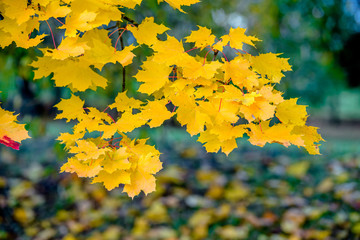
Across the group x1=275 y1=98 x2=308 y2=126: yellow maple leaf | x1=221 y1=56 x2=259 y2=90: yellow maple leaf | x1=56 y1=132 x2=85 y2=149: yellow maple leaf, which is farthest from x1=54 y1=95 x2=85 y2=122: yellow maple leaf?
x1=275 y1=98 x2=308 y2=126: yellow maple leaf

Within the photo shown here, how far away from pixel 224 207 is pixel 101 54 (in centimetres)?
243

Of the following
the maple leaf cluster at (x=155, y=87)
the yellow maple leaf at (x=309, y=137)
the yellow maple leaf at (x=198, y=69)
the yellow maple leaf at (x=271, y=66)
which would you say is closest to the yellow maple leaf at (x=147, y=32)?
the maple leaf cluster at (x=155, y=87)

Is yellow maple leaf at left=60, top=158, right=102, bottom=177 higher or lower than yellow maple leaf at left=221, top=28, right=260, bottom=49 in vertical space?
lower

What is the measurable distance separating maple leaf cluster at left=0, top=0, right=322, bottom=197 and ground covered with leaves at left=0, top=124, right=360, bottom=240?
1.67 metres

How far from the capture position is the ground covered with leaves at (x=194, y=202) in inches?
109

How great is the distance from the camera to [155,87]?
0.86 m

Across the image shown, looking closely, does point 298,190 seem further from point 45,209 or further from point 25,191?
point 25,191

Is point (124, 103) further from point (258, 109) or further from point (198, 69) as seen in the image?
point (258, 109)

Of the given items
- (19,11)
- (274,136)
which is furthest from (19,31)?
(274,136)

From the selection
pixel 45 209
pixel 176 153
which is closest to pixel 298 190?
pixel 176 153

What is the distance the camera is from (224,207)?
301 cm

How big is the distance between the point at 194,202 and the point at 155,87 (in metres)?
2.38

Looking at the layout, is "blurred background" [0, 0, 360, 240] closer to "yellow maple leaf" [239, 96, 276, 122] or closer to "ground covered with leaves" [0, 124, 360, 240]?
"ground covered with leaves" [0, 124, 360, 240]

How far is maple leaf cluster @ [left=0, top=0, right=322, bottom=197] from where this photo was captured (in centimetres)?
77
